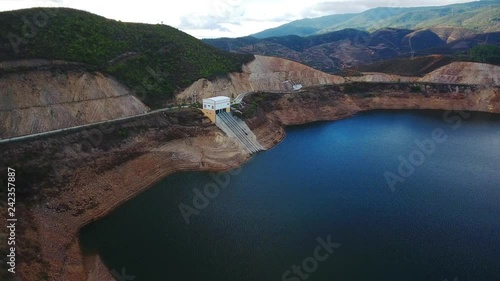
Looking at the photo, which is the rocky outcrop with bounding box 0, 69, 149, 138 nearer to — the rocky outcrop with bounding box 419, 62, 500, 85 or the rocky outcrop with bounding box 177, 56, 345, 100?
the rocky outcrop with bounding box 177, 56, 345, 100

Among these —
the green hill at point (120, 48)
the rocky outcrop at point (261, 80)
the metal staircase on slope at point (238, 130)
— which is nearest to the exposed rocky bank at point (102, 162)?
the metal staircase on slope at point (238, 130)

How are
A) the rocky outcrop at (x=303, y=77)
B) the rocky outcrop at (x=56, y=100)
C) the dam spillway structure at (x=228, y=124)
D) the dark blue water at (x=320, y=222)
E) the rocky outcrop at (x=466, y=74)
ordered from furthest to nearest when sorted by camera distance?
the rocky outcrop at (x=466, y=74)
the rocky outcrop at (x=303, y=77)
the dam spillway structure at (x=228, y=124)
the rocky outcrop at (x=56, y=100)
the dark blue water at (x=320, y=222)

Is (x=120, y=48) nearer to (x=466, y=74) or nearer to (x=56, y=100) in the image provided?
(x=56, y=100)

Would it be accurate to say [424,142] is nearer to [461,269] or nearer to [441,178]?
[441,178]

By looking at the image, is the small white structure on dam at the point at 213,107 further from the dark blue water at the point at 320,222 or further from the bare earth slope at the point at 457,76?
the bare earth slope at the point at 457,76

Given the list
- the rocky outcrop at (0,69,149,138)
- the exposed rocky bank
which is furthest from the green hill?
the exposed rocky bank
